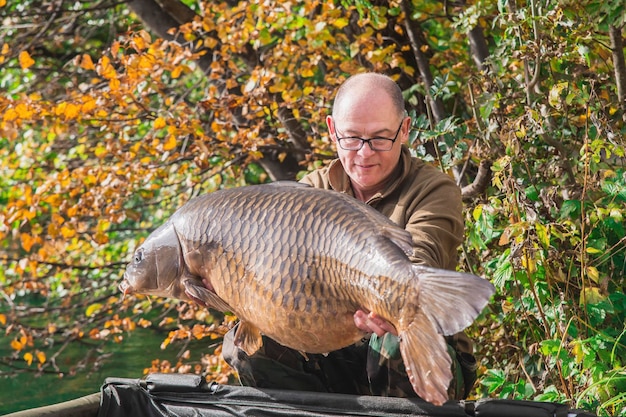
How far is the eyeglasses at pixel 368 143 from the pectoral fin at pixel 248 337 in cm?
45

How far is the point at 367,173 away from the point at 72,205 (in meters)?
2.15

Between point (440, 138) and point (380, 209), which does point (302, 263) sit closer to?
point (380, 209)

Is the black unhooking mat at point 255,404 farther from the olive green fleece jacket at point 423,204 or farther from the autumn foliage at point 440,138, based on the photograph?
the autumn foliage at point 440,138

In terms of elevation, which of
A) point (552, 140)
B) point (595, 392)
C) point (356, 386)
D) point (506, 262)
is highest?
point (552, 140)

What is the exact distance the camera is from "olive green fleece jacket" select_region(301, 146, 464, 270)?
1726 millimetres

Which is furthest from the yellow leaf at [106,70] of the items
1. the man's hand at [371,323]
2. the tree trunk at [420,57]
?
the man's hand at [371,323]

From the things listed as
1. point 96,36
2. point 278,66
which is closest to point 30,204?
point 278,66

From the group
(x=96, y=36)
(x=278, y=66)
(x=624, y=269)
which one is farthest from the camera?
(x=96, y=36)

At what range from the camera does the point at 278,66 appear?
3521 mm

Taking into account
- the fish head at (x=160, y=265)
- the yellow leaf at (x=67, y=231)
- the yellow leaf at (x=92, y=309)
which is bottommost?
the yellow leaf at (x=92, y=309)

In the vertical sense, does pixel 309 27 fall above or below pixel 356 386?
above

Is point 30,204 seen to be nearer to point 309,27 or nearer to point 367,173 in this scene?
point 309,27

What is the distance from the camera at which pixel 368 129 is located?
5.97ft

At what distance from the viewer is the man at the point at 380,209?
176 centimetres
